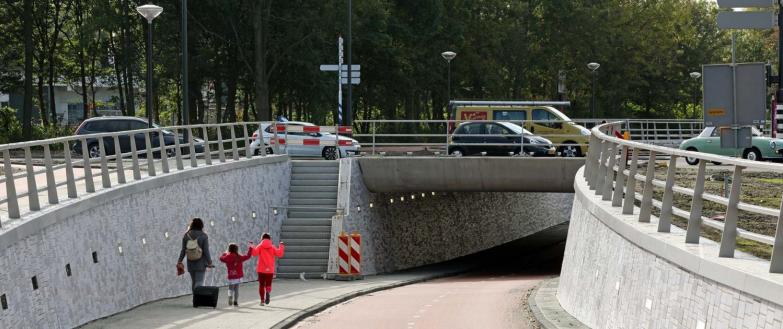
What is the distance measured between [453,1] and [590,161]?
2152 inches

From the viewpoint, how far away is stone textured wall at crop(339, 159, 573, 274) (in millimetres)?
39531

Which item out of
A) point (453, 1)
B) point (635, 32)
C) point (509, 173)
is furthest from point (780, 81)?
point (635, 32)

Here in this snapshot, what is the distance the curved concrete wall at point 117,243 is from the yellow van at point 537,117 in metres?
13.6

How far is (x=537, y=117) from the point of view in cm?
4941

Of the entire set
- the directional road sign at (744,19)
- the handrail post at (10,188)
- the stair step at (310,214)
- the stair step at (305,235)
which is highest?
the directional road sign at (744,19)

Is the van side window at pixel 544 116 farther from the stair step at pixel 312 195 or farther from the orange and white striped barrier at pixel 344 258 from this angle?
the orange and white striped barrier at pixel 344 258

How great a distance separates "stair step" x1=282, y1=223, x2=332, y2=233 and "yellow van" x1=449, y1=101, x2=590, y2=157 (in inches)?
323

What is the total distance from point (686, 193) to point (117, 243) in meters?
11.4

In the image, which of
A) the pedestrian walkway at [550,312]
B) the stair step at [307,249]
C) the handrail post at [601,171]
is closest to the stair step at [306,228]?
the stair step at [307,249]

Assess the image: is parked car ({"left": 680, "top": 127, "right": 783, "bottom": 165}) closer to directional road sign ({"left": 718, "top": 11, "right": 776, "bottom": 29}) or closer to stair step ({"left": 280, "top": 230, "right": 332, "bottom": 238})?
stair step ({"left": 280, "top": 230, "right": 332, "bottom": 238})

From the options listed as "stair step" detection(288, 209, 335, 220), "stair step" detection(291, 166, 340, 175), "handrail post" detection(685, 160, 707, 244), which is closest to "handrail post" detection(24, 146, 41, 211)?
"handrail post" detection(685, 160, 707, 244)

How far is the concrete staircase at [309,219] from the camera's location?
35.9 metres

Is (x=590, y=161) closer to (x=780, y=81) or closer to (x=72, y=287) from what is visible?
(x=780, y=81)

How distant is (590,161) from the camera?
22828 millimetres
